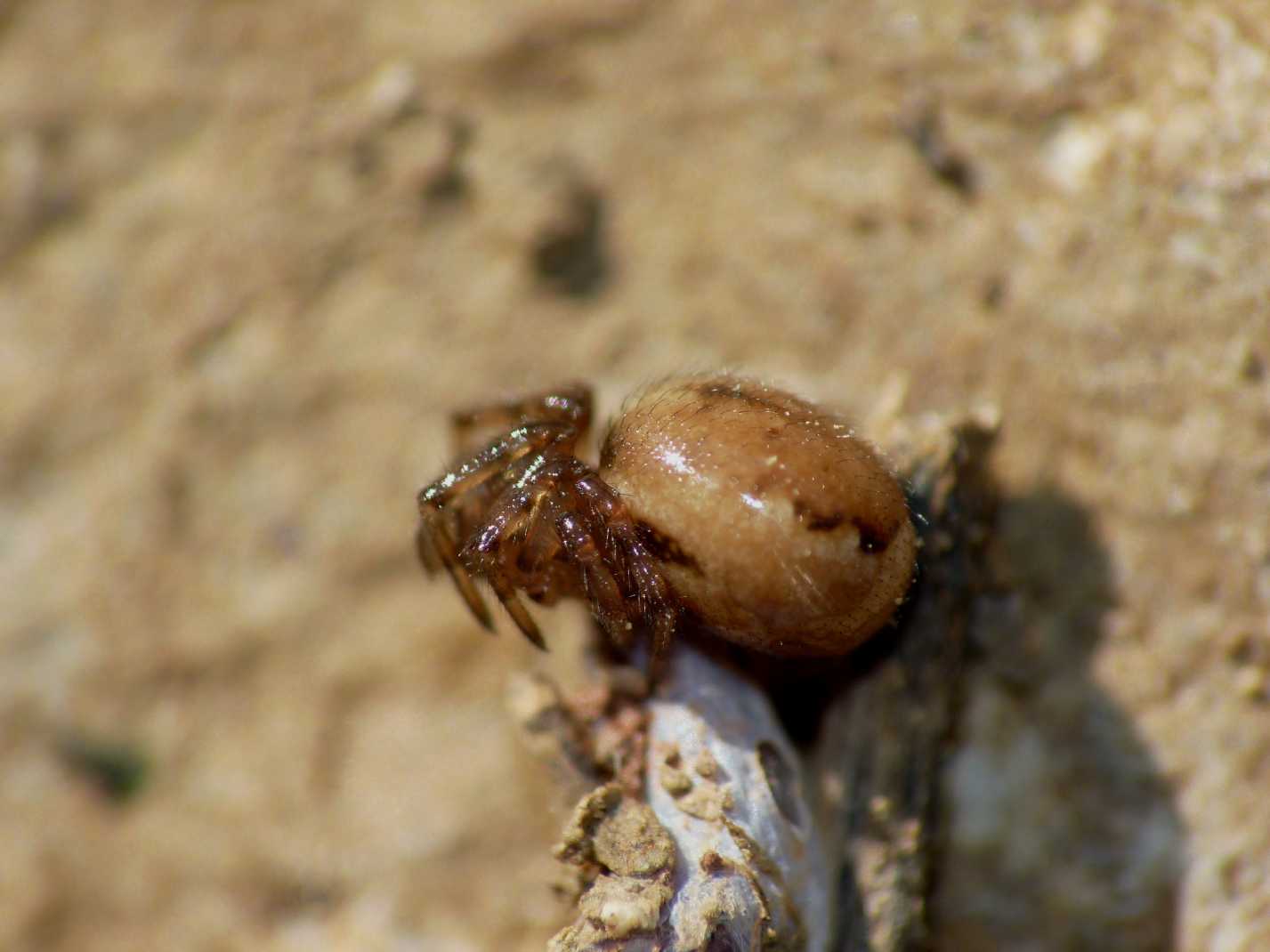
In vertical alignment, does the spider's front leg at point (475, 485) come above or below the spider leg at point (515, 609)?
above

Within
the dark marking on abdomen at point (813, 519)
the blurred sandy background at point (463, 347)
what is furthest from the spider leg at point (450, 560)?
the dark marking on abdomen at point (813, 519)

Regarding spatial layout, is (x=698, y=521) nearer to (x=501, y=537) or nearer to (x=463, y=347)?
(x=501, y=537)

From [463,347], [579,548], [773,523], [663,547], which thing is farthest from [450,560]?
[463,347]

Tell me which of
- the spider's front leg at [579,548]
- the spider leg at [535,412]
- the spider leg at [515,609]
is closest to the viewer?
the spider's front leg at [579,548]

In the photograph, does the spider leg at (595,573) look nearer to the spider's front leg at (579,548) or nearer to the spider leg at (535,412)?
the spider's front leg at (579,548)

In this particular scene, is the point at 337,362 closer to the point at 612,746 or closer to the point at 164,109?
the point at 164,109

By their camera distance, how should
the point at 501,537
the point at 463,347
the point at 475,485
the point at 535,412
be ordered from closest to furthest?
the point at 501,537, the point at 475,485, the point at 535,412, the point at 463,347

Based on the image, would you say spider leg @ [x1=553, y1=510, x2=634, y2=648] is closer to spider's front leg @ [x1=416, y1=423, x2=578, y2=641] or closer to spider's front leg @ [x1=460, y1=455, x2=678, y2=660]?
spider's front leg @ [x1=460, y1=455, x2=678, y2=660]
